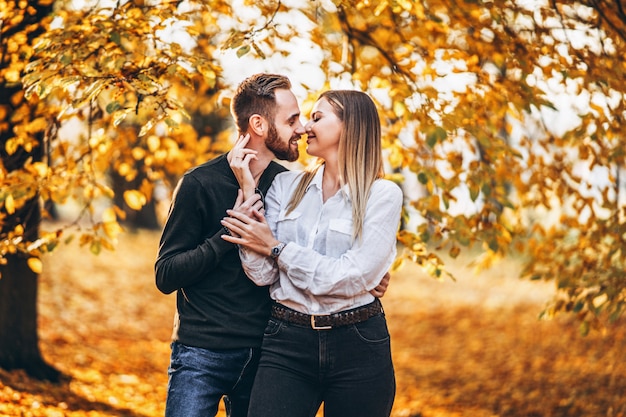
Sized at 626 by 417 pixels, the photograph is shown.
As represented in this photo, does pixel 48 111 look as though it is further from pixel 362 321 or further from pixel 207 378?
pixel 362 321

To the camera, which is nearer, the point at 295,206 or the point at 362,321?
the point at 362,321

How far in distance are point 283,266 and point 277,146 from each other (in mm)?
613

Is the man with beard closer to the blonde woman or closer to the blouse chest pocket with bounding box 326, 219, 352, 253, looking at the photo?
the blonde woman

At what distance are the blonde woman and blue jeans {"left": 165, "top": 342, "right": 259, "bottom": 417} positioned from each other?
0.19 metres

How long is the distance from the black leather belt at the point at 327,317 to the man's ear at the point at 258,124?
2.56 feet

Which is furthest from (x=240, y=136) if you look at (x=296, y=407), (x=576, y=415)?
(x=576, y=415)

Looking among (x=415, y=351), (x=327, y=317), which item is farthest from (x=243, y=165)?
(x=415, y=351)

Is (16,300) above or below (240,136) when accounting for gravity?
below

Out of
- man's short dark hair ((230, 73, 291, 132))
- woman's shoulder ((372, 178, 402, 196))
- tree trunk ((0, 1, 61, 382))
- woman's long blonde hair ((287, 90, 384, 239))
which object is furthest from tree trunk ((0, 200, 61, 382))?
woman's shoulder ((372, 178, 402, 196))

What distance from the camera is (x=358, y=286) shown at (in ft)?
8.96

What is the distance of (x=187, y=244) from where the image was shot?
293cm

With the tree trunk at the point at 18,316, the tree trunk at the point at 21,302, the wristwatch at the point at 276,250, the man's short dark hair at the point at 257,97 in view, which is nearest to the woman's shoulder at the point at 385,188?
the wristwatch at the point at 276,250

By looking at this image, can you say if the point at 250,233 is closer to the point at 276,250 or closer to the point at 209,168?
the point at 276,250

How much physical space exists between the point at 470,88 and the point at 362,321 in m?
2.61
